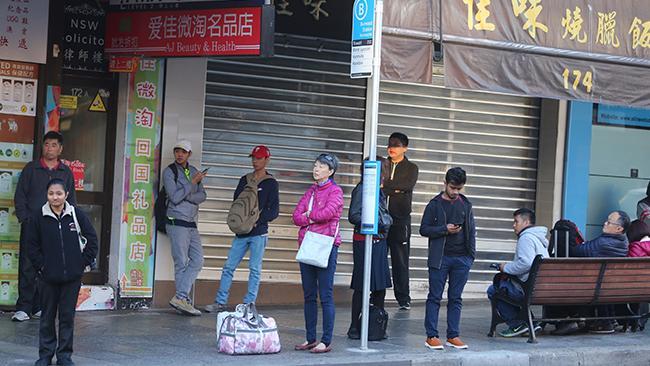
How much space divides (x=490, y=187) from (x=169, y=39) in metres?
5.56

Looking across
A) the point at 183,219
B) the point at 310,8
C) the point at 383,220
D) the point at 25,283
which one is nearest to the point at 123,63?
the point at 183,219

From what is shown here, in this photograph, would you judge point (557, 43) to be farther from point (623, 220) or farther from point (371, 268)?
point (371, 268)

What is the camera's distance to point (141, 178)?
11.5 meters

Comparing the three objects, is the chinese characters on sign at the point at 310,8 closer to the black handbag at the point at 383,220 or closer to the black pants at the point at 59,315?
the black handbag at the point at 383,220

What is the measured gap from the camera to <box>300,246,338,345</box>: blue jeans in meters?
9.29

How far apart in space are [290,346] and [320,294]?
62cm

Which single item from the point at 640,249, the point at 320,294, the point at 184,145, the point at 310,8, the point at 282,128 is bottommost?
the point at 320,294

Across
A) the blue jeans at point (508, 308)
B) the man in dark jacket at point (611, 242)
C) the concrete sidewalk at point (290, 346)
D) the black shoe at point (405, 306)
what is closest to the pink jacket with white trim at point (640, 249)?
the man in dark jacket at point (611, 242)

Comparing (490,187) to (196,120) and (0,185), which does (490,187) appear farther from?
(0,185)

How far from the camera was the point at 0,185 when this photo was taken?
10844mm

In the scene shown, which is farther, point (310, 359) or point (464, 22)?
point (464, 22)

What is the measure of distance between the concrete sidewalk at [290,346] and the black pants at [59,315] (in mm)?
250

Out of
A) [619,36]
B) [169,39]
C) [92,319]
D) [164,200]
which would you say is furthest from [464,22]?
[92,319]

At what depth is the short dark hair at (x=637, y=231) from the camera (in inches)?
468
